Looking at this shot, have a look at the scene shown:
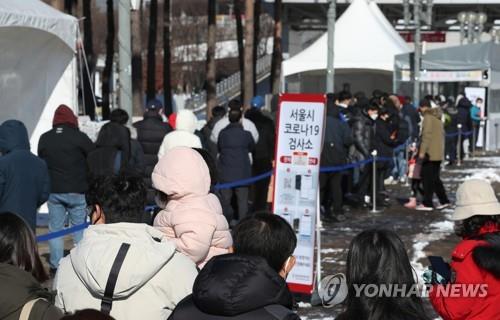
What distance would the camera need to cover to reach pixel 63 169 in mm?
10664

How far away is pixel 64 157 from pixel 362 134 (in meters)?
6.47

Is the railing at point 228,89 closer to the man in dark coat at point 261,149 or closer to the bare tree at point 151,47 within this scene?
the bare tree at point 151,47

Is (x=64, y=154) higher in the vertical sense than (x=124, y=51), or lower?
lower

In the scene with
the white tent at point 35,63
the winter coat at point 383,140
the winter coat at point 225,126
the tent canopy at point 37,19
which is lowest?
the winter coat at point 383,140

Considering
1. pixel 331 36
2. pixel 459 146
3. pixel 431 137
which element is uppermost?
pixel 331 36

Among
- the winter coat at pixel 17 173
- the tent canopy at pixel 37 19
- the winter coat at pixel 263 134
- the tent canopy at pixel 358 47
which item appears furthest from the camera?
the tent canopy at pixel 358 47

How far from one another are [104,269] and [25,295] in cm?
34

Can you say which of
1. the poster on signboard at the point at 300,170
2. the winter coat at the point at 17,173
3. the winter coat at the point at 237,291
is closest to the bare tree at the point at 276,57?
the poster on signboard at the point at 300,170

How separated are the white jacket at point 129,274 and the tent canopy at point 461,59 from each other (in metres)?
27.0

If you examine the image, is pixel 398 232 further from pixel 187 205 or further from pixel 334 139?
pixel 187 205

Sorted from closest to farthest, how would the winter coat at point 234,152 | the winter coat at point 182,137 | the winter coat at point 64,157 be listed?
the winter coat at point 64,157, the winter coat at point 182,137, the winter coat at point 234,152

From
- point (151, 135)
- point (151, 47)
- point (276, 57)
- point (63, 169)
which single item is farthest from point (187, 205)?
point (276, 57)

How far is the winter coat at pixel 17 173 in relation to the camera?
8.92 meters

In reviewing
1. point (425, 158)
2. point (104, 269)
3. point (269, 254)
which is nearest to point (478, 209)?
point (269, 254)
